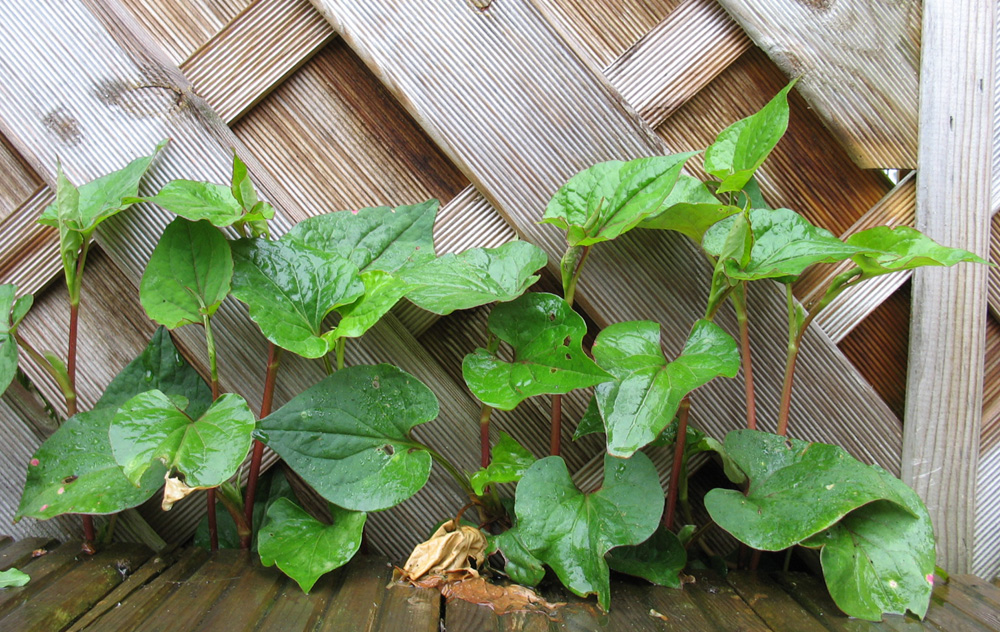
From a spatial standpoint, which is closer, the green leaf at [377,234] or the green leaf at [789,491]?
the green leaf at [789,491]

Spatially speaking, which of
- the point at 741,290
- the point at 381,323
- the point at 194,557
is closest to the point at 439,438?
the point at 381,323

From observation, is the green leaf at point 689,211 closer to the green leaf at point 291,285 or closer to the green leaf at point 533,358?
the green leaf at point 533,358

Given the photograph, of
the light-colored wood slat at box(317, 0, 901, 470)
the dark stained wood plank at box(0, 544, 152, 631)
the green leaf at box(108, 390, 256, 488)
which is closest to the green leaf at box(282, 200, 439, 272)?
the light-colored wood slat at box(317, 0, 901, 470)

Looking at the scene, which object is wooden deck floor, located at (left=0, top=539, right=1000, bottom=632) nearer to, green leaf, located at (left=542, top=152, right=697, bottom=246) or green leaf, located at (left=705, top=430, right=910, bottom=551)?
green leaf, located at (left=705, top=430, right=910, bottom=551)

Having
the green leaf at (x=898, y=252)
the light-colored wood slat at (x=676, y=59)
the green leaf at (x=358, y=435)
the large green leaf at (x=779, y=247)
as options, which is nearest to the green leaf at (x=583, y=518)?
the green leaf at (x=358, y=435)

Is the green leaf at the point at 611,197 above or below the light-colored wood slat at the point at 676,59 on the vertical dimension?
below

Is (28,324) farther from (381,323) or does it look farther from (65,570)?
(381,323)

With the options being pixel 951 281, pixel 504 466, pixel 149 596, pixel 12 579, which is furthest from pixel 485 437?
pixel 951 281
